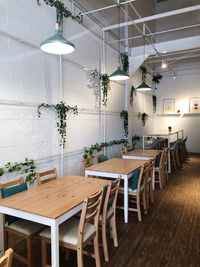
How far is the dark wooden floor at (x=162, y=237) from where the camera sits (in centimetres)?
241

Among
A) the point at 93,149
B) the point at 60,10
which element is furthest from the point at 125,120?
the point at 60,10

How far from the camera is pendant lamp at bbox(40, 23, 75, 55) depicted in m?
2.19

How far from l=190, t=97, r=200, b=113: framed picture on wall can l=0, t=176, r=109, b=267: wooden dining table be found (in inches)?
328

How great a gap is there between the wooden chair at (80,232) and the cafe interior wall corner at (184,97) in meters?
8.82

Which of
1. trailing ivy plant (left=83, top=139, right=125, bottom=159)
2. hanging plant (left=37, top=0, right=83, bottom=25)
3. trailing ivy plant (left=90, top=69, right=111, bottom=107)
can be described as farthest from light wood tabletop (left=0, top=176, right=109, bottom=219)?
trailing ivy plant (left=90, top=69, right=111, bottom=107)

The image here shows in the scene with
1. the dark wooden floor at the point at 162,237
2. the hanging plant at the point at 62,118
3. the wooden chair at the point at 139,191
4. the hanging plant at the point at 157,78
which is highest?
the hanging plant at the point at 157,78

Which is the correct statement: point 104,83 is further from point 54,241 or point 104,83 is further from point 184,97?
point 184,97

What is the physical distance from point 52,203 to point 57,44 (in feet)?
5.53

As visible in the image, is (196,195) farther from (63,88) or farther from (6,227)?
(6,227)

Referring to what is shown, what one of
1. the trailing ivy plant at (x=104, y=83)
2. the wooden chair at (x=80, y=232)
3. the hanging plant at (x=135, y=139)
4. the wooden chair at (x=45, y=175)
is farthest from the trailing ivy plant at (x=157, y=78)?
the wooden chair at (x=80, y=232)

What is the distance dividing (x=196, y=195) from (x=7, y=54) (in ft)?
14.2

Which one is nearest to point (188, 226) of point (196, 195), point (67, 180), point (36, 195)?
point (196, 195)

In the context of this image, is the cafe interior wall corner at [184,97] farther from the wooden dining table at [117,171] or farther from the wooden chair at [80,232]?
the wooden chair at [80,232]

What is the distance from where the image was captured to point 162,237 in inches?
114
